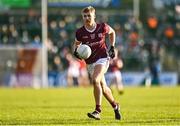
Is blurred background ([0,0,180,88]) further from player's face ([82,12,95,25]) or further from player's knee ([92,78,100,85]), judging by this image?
player's knee ([92,78,100,85])

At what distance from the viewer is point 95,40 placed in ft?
49.8

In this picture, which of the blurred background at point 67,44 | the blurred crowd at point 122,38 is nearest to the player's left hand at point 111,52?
the blurred background at point 67,44

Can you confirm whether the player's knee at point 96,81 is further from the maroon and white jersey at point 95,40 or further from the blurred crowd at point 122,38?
the blurred crowd at point 122,38

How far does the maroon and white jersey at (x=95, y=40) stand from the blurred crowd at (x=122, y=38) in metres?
30.2

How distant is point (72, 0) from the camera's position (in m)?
48.9

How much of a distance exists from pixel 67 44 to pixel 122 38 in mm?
3845

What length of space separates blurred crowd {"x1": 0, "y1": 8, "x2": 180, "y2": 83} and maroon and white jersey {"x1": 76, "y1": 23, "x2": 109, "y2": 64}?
30.2 meters

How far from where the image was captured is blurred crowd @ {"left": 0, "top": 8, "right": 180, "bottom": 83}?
154 ft

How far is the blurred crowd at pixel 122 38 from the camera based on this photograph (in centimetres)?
4700

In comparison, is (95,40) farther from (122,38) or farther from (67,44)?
(122,38)

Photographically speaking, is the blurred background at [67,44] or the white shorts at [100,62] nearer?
the white shorts at [100,62]

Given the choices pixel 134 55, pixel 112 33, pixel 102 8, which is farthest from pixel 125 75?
pixel 112 33

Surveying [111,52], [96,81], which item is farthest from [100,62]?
[96,81]

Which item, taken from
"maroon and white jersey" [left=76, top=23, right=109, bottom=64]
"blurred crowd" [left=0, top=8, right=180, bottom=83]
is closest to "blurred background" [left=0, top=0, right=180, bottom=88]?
"blurred crowd" [left=0, top=8, right=180, bottom=83]
